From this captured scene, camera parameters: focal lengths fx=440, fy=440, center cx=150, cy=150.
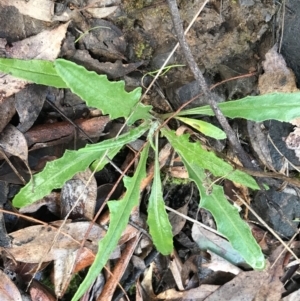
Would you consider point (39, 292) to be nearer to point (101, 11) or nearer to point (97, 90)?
point (97, 90)

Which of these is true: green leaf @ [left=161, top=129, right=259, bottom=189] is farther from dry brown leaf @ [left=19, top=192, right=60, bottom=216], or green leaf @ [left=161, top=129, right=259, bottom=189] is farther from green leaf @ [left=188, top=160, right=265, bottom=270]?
dry brown leaf @ [left=19, top=192, right=60, bottom=216]

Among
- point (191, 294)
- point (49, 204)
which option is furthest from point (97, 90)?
point (191, 294)

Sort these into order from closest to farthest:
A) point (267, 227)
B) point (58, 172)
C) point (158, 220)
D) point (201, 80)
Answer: point (201, 80) < point (58, 172) < point (158, 220) < point (267, 227)

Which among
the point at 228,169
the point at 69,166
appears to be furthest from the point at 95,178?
the point at 228,169

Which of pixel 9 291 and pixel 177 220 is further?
pixel 177 220

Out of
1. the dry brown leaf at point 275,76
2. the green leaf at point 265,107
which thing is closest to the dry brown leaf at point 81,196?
the green leaf at point 265,107

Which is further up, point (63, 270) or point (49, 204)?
point (49, 204)

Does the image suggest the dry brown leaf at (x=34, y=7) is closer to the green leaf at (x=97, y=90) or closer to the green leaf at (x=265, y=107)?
the green leaf at (x=97, y=90)
